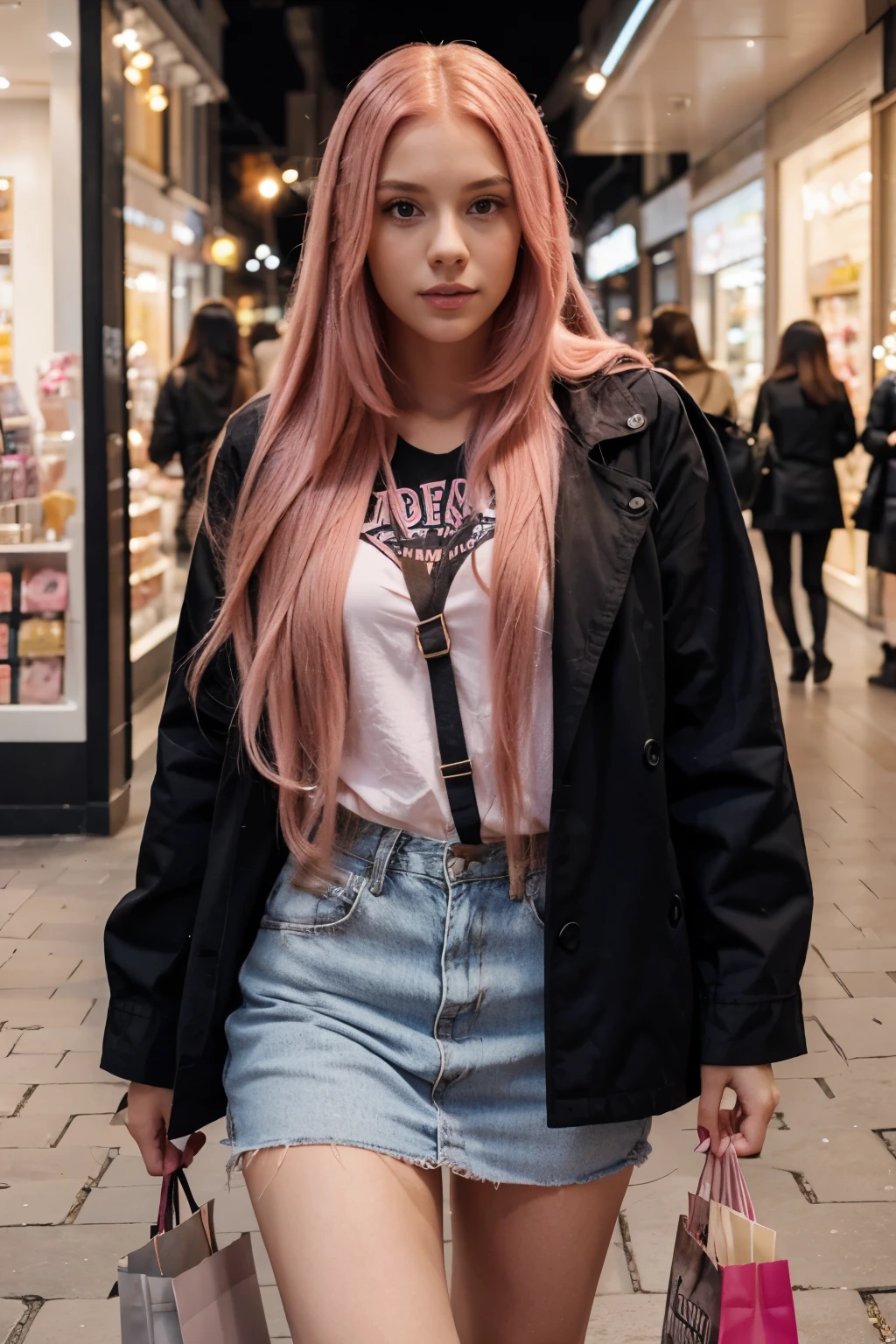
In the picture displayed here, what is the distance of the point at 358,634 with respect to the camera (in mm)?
1678

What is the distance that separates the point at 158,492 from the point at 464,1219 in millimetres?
8022

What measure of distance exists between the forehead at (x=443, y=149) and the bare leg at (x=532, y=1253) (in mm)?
1042

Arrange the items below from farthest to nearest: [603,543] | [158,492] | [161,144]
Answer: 1. [161,144]
2. [158,492]
3. [603,543]

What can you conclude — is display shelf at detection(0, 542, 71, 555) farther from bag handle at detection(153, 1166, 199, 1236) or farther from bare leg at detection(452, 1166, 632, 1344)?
bare leg at detection(452, 1166, 632, 1344)

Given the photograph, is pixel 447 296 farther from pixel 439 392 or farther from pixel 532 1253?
pixel 532 1253

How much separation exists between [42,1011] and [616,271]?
5863 mm

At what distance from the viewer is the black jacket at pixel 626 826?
Result: 162 cm

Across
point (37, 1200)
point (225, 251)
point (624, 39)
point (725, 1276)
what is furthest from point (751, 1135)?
point (225, 251)

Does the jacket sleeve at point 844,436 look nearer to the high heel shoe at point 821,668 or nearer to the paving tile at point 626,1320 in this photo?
the high heel shoe at point 821,668

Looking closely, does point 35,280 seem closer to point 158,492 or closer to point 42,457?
point 42,457

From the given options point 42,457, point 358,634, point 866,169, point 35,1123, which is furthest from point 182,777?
point 866,169

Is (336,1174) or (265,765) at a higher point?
(265,765)

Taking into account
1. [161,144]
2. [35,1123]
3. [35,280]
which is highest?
[161,144]

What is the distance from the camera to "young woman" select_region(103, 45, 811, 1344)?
1.62 meters
